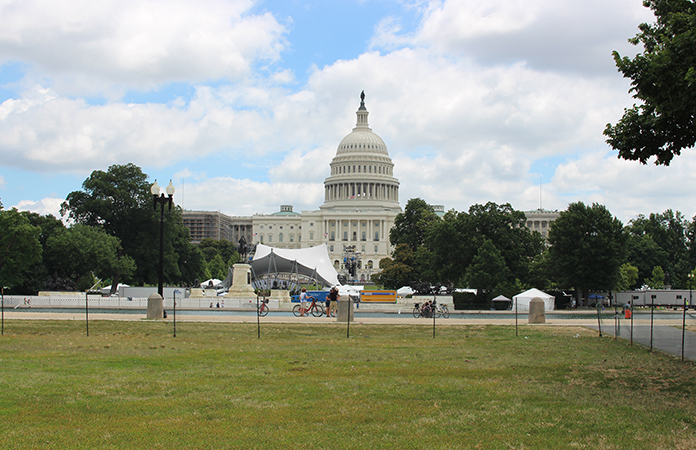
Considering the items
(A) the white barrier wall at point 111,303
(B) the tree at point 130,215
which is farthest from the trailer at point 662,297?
(B) the tree at point 130,215

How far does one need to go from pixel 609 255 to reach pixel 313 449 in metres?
53.3

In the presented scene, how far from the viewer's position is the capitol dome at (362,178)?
19200 cm

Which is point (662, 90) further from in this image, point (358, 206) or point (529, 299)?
point (358, 206)

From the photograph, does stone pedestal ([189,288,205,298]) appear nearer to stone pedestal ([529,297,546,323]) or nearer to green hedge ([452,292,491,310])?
green hedge ([452,292,491,310])

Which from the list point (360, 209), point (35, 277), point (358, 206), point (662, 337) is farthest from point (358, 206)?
point (662, 337)

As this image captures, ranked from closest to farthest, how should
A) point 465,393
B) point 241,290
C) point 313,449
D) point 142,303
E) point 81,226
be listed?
1. point 313,449
2. point 465,393
3. point 142,303
4. point 241,290
5. point 81,226

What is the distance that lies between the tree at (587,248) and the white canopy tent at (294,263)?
1108 inches

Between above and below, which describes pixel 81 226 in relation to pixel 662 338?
above

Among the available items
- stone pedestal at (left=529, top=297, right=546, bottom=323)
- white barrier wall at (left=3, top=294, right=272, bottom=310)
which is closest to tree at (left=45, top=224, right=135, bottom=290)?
white barrier wall at (left=3, top=294, right=272, bottom=310)

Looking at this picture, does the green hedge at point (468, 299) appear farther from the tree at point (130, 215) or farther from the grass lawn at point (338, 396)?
the grass lawn at point (338, 396)

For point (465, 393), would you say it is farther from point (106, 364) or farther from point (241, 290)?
point (241, 290)

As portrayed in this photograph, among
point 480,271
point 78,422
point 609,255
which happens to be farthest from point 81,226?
point 78,422

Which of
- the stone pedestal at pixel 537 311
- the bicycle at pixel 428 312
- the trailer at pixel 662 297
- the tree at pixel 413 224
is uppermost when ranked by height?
the tree at pixel 413 224

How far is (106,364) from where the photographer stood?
14648 mm
